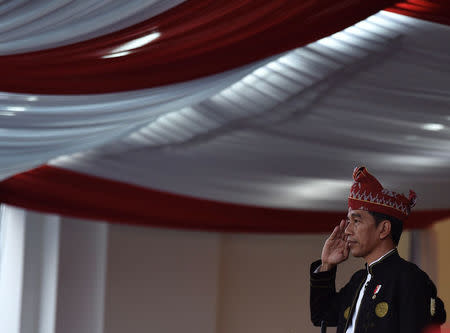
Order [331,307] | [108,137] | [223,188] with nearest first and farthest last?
[331,307], [108,137], [223,188]

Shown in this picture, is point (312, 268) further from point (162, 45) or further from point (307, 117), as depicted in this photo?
point (307, 117)

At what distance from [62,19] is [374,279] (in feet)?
3.90

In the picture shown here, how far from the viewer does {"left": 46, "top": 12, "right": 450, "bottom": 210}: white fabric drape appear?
3018 mm

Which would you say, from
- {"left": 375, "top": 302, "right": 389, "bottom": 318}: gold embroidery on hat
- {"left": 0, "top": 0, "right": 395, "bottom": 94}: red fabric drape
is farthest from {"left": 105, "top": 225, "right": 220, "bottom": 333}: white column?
{"left": 375, "top": 302, "right": 389, "bottom": 318}: gold embroidery on hat

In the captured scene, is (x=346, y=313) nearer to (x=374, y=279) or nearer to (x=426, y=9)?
(x=374, y=279)

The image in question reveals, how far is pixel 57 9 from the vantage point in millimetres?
2285

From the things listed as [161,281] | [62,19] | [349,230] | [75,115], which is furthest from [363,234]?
[161,281]

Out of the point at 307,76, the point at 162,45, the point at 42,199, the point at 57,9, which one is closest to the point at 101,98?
the point at 162,45

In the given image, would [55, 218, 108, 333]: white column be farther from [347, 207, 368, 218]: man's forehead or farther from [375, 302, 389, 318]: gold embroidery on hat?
[375, 302, 389, 318]: gold embroidery on hat

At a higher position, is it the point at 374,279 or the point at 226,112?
the point at 226,112

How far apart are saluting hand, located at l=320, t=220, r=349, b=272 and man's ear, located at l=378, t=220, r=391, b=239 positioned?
0.11 meters

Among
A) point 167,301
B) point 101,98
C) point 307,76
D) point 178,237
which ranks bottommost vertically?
point 167,301

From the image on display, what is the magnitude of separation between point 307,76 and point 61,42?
1.15 m

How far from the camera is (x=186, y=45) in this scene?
260 centimetres
